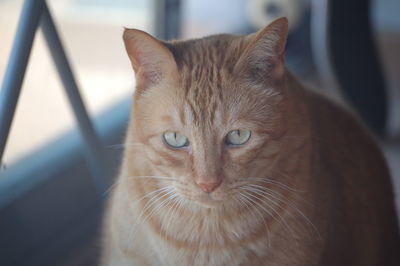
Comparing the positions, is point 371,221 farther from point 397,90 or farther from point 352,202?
point 397,90

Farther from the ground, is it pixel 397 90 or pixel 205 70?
pixel 205 70

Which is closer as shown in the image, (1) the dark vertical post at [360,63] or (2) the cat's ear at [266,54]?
(2) the cat's ear at [266,54]

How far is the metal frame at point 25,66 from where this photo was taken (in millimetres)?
1057

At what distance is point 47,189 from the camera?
1.68 metres

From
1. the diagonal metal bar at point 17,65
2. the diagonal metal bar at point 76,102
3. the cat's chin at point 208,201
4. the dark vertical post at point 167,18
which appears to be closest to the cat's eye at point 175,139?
the cat's chin at point 208,201

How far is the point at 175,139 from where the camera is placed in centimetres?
102

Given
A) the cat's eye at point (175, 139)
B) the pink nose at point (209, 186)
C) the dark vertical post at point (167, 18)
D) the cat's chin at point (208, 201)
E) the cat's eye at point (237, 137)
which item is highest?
the cat's eye at point (237, 137)

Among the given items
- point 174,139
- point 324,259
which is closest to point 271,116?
point 174,139

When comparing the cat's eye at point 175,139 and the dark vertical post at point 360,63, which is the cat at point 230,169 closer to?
the cat's eye at point 175,139

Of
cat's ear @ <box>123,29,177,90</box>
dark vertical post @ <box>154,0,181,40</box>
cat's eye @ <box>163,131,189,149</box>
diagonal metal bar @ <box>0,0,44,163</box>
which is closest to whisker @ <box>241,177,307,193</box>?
cat's eye @ <box>163,131,189,149</box>

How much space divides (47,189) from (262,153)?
91 cm

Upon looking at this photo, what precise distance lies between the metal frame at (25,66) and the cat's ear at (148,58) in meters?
0.25

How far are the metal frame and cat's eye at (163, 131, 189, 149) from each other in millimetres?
327

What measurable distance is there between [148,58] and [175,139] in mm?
168
